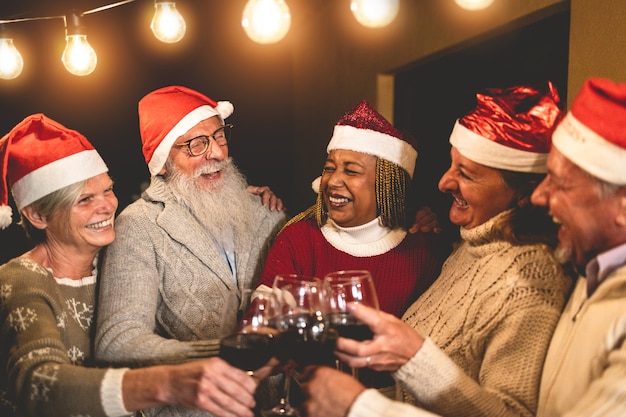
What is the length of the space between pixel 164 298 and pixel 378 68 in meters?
3.09

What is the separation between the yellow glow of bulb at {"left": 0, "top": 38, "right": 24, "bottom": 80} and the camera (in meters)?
4.09

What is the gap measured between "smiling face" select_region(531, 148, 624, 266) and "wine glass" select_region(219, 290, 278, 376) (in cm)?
71

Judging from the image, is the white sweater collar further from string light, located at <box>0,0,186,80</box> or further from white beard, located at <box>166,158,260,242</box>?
string light, located at <box>0,0,186,80</box>

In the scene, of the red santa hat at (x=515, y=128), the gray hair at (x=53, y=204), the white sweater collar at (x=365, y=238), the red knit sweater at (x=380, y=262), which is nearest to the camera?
the red santa hat at (x=515, y=128)

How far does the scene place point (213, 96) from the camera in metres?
6.50

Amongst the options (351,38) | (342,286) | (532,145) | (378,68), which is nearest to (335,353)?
(342,286)

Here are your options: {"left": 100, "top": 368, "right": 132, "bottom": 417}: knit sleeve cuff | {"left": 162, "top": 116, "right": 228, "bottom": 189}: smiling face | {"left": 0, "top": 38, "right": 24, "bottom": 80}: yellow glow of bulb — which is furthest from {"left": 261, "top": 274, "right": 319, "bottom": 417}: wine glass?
{"left": 0, "top": 38, "right": 24, "bottom": 80}: yellow glow of bulb

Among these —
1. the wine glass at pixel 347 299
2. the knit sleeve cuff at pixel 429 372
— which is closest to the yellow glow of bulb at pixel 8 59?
the wine glass at pixel 347 299

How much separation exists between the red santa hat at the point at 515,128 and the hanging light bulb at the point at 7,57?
3.48 m

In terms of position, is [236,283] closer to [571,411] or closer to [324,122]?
[571,411]

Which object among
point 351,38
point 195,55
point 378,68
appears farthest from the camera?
point 195,55

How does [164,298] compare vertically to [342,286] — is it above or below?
below

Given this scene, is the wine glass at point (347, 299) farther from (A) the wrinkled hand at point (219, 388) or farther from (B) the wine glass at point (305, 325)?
(A) the wrinkled hand at point (219, 388)

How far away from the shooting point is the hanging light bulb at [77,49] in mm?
3820
